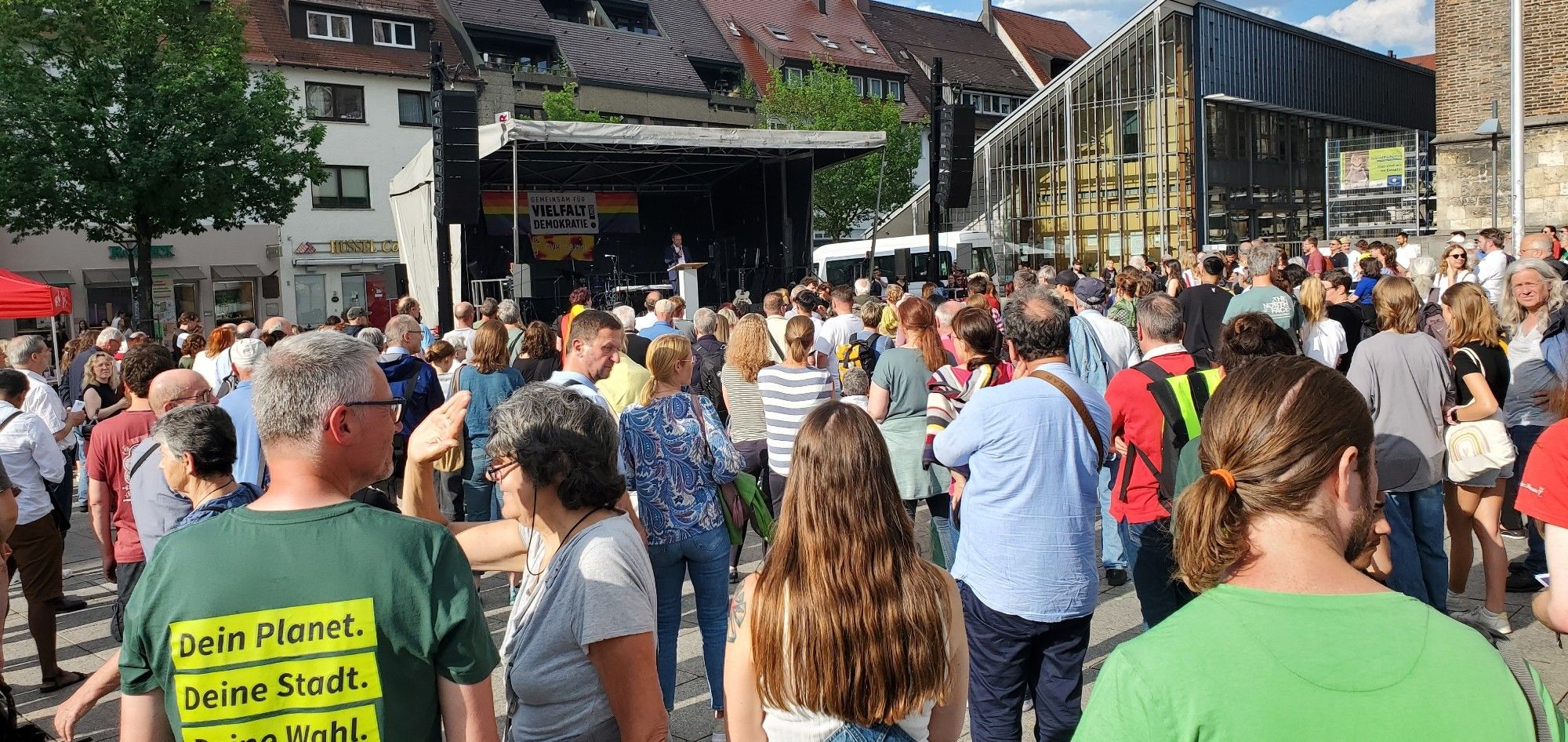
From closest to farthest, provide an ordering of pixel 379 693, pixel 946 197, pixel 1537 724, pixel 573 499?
1. pixel 1537 724
2. pixel 379 693
3. pixel 573 499
4. pixel 946 197

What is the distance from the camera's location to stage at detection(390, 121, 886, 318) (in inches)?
787

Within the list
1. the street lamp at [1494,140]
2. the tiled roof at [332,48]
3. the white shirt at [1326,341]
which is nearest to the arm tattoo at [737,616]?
the white shirt at [1326,341]

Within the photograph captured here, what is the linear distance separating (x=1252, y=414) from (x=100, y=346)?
1043 cm

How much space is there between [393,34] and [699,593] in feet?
114

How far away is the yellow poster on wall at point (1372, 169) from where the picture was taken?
2355 cm

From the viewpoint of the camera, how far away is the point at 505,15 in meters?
39.1

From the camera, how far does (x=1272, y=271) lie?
725 centimetres

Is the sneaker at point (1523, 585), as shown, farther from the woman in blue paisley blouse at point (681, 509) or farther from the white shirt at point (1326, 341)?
the woman in blue paisley blouse at point (681, 509)

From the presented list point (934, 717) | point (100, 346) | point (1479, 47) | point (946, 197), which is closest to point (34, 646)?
point (100, 346)

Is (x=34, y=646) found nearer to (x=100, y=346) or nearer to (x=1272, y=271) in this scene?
(x=100, y=346)

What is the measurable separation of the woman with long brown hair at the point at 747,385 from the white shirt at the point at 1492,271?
714 cm

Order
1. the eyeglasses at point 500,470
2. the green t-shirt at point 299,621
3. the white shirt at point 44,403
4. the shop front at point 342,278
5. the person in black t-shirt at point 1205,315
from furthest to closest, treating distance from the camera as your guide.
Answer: the shop front at point 342,278 → the person in black t-shirt at point 1205,315 → the white shirt at point 44,403 → the eyeglasses at point 500,470 → the green t-shirt at point 299,621

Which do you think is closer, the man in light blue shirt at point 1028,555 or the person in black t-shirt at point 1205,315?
the man in light blue shirt at point 1028,555

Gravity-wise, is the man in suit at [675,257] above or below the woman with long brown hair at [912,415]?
above
